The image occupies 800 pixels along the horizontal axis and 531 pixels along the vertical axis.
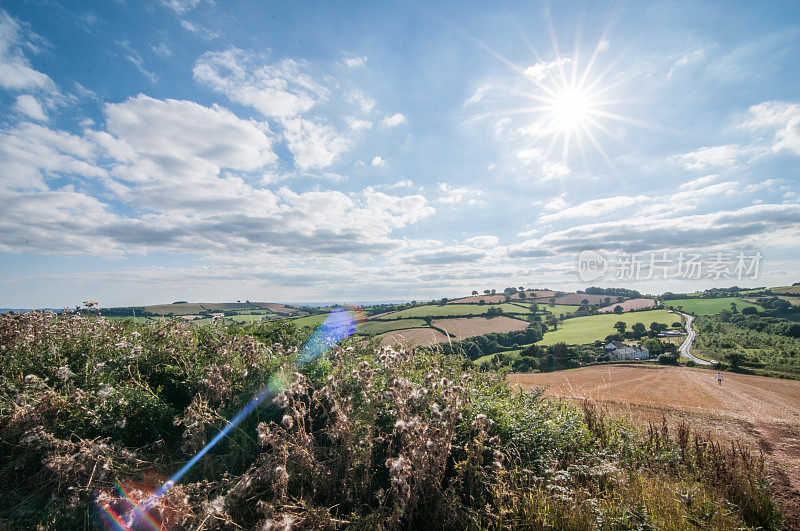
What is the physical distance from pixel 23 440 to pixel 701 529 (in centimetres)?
712

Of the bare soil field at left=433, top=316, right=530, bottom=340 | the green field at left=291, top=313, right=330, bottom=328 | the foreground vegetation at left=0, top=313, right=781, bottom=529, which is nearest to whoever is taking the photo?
the foreground vegetation at left=0, top=313, right=781, bottom=529

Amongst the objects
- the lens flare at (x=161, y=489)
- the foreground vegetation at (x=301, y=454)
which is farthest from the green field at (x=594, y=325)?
the lens flare at (x=161, y=489)

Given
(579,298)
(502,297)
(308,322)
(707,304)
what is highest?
(308,322)

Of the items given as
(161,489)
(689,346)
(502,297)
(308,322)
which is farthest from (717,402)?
(502,297)

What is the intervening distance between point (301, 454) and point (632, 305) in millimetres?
87611

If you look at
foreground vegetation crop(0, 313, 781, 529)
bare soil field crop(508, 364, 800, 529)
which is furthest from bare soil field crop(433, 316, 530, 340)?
foreground vegetation crop(0, 313, 781, 529)

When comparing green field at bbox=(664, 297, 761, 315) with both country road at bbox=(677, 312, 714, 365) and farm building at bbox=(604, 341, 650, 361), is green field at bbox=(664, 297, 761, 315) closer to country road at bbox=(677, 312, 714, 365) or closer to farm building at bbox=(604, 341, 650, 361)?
country road at bbox=(677, 312, 714, 365)

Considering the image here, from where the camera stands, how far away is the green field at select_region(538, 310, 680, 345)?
157ft

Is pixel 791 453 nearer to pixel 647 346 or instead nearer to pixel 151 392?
pixel 151 392

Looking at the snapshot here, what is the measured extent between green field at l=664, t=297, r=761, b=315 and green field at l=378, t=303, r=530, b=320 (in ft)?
140

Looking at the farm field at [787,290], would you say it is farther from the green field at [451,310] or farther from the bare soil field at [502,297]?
the green field at [451,310]

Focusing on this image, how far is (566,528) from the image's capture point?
127 inches

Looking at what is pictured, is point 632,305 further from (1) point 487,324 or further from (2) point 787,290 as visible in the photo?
(1) point 487,324

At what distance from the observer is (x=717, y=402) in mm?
20703
